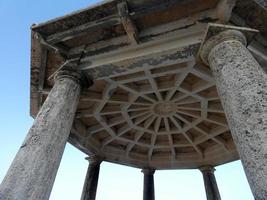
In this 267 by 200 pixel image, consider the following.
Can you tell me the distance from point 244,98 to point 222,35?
2.25 m

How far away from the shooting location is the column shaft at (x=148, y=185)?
15.7 metres

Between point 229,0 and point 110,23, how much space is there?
10.9 ft

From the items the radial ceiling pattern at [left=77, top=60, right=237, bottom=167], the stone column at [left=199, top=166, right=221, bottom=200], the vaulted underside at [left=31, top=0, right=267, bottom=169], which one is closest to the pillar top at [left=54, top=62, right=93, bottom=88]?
the vaulted underside at [left=31, top=0, right=267, bottom=169]

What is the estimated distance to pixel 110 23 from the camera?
747cm

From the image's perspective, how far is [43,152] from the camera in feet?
19.1

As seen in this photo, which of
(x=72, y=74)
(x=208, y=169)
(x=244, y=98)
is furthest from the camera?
(x=208, y=169)

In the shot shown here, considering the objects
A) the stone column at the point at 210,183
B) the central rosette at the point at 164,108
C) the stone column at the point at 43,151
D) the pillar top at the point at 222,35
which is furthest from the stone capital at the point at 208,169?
the stone column at the point at 43,151

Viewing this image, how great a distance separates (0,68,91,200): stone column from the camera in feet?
16.9

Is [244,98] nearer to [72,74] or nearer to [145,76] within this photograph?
[72,74]

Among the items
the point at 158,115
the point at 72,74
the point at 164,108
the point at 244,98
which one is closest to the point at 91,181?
the point at 158,115

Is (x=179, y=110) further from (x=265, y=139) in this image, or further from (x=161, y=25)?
(x=265, y=139)

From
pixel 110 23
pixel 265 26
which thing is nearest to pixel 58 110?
pixel 110 23

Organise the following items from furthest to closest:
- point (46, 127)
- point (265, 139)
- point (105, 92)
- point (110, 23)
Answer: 1. point (105, 92)
2. point (110, 23)
3. point (46, 127)
4. point (265, 139)

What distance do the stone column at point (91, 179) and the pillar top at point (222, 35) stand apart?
1036cm
